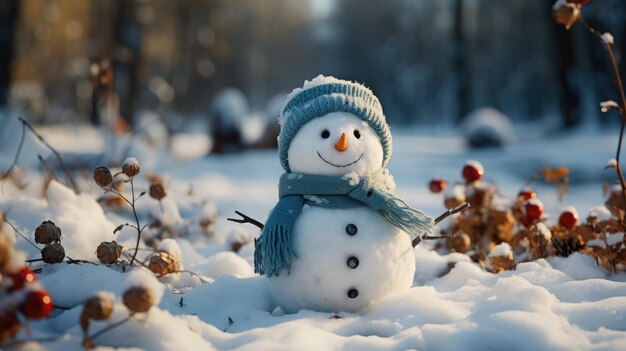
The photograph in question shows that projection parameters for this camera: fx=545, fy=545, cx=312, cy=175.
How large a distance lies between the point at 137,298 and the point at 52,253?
0.84 metres

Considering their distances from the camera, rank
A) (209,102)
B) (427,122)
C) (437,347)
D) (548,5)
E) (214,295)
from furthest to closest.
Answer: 1. (427,122)
2. (209,102)
3. (548,5)
4. (214,295)
5. (437,347)

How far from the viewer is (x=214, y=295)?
2305mm

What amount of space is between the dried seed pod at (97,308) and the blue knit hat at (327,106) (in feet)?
3.46

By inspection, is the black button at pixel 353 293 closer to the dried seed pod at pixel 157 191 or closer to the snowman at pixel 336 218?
the snowman at pixel 336 218

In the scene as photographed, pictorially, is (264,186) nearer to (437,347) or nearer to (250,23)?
(437,347)

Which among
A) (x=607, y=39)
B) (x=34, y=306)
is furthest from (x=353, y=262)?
(x=607, y=39)

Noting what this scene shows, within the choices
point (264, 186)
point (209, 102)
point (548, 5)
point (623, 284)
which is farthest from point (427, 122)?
point (623, 284)

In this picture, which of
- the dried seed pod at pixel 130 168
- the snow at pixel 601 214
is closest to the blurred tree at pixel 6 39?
the dried seed pod at pixel 130 168

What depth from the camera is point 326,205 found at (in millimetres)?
2143

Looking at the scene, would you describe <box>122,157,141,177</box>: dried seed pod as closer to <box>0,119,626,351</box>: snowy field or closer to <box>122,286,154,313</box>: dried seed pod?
<box>0,119,626,351</box>: snowy field

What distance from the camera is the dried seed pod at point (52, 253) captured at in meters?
2.16

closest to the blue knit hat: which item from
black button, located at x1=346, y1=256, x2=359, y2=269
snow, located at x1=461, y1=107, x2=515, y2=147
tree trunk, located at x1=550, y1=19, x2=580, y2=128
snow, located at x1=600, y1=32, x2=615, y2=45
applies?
black button, located at x1=346, y1=256, x2=359, y2=269

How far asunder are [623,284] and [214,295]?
1730mm

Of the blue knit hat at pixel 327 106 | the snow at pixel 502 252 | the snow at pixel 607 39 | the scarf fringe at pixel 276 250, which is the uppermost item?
the snow at pixel 607 39
